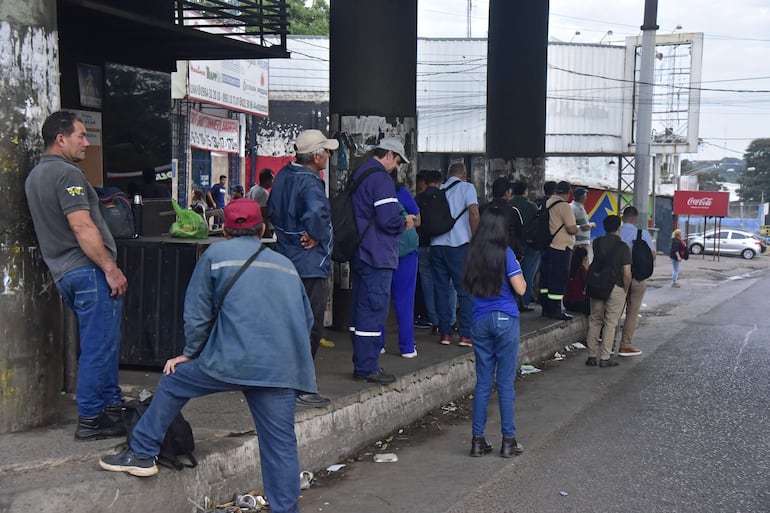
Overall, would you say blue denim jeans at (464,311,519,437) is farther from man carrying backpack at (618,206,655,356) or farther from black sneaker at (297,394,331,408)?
man carrying backpack at (618,206,655,356)

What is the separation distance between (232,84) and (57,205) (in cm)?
1923

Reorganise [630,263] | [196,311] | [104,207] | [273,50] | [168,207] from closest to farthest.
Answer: [196,311] < [104,207] < [168,207] < [630,263] < [273,50]

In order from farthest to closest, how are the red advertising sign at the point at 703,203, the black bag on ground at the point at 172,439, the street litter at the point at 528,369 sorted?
the red advertising sign at the point at 703,203 < the street litter at the point at 528,369 < the black bag on ground at the point at 172,439

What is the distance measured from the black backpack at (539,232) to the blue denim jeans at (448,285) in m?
2.15

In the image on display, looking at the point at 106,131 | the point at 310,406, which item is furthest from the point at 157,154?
the point at 310,406

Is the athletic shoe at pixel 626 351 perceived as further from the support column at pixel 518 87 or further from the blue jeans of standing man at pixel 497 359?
the blue jeans of standing man at pixel 497 359

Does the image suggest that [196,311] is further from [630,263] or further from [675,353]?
[675,353]

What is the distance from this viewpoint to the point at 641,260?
32.0 ft

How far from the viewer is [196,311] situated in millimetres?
4141

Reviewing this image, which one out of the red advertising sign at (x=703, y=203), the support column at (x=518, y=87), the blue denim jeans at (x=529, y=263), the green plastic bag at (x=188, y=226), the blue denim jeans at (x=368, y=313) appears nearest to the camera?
the blue denim jeans at (x=368, y=313)

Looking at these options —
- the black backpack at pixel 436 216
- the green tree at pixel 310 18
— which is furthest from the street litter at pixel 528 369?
the green tree at pixel 310 18

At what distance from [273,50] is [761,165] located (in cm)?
8168

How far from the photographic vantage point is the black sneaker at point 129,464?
4344mm

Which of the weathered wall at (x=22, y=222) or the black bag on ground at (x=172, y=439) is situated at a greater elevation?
the weathered wall at (x=22, y=222)
